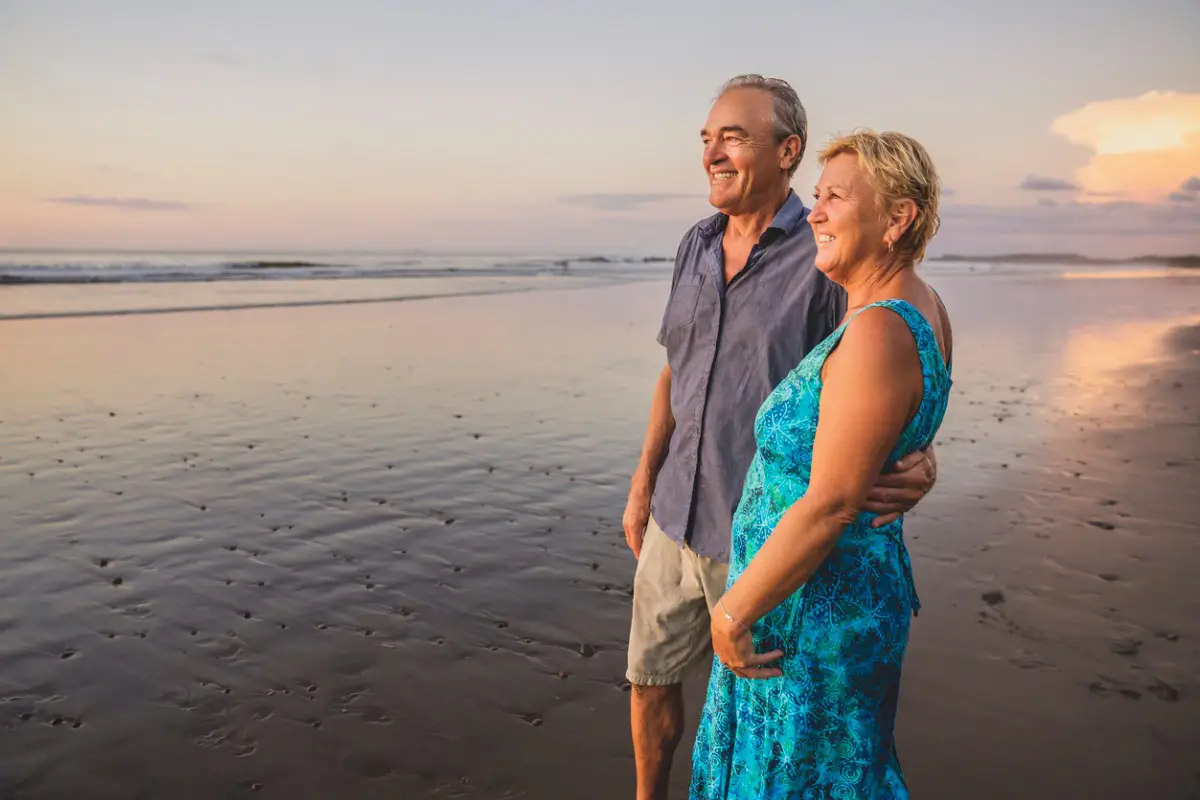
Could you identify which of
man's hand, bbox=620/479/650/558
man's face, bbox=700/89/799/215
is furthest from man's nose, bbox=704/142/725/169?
man's hand, bbox=620/479/650/558

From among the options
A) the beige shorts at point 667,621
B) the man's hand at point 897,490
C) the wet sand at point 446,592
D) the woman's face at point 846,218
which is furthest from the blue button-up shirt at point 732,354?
the wet sand at point 446,592

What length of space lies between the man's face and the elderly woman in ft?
2.36

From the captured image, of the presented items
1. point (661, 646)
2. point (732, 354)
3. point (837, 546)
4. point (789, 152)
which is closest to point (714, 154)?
point (789, 152)

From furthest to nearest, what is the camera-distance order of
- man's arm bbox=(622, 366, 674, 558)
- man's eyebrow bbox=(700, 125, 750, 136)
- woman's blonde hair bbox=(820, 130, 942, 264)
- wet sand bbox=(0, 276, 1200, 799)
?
wet sand bbox=(0, 276, 1200, 799) < man's arm bbox=(622, 366, 674, 558) < man's eyebrow bbox=(700, 125, 750, 136) < woman's blonde hair bbox=(820, 130, 942, 264)

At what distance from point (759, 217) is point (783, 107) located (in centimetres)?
39

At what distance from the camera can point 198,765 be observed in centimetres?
330

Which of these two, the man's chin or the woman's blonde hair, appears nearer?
the woman's blonde hair

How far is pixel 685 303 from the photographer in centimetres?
296

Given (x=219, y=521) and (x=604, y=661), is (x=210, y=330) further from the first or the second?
(x=604, y=661)

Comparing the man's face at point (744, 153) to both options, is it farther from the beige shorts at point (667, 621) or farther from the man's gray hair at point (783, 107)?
the beige shorts at point (667, 621)

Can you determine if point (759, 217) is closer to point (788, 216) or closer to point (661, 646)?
point (788, 216)

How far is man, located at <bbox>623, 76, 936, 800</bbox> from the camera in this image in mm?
2715

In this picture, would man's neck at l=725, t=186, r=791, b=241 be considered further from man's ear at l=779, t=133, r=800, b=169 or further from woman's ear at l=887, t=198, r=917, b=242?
woman's ear at l=887, t=198, r=917, b=242

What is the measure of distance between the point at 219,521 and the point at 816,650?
16.9 ft
